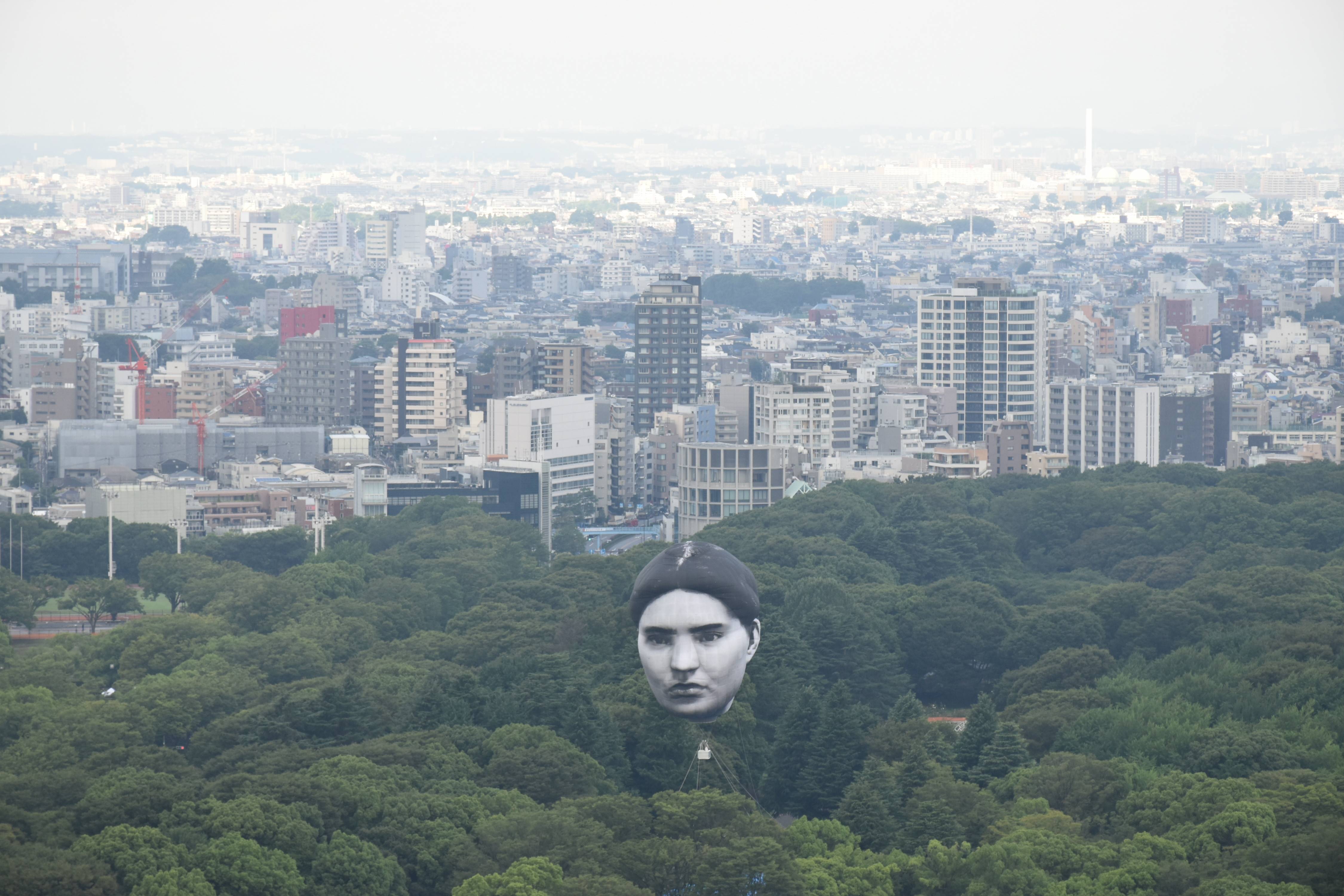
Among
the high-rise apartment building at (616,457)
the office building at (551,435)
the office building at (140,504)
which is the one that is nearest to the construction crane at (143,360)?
the high-rise apartment building at (616,457)

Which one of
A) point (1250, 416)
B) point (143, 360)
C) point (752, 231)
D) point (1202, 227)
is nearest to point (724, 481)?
point (1250, 416)

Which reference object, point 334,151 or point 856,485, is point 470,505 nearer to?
point 856,485

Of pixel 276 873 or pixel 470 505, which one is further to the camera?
pixel 470 505

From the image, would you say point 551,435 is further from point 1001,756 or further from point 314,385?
point 1001,756

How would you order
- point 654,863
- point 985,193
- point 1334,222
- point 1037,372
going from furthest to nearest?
point 985,193, point 1334,222, point 1037,372, point 654,863

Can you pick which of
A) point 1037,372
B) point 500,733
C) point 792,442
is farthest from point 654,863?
point 1037,372

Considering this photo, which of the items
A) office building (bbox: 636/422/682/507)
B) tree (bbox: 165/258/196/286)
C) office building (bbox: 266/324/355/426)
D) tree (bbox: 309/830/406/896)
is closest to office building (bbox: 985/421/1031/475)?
office building (bbox: 636/422/682/507)

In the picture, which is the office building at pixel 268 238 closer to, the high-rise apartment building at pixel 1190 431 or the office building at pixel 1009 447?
the high-rise apartment building at pixel 1190 431
